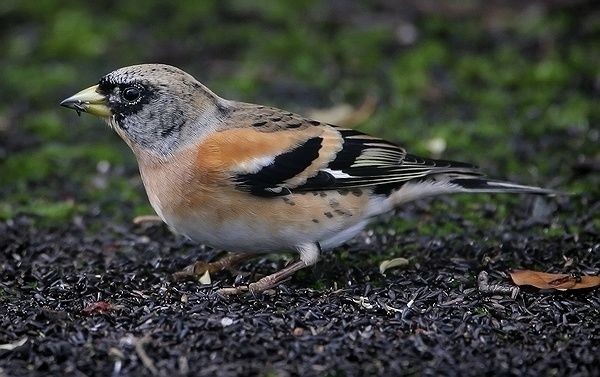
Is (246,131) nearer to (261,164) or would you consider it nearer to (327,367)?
(261,164)

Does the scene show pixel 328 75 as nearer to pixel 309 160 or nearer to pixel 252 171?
pixel 309 160

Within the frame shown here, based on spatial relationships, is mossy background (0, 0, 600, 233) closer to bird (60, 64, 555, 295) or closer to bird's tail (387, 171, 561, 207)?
bird's tail (387, 171, 561, 207)

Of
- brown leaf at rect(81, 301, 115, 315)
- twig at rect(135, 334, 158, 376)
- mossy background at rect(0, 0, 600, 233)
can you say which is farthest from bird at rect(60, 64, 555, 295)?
mossy background at rect(0, 0, 600, 233)

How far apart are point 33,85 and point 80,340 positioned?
437cm

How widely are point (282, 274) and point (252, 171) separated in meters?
0.49

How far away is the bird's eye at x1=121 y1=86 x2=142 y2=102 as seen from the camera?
4.44 meters

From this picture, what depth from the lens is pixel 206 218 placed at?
4.15m

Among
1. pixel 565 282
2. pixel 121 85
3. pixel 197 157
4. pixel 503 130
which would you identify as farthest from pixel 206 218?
pixel 503 130

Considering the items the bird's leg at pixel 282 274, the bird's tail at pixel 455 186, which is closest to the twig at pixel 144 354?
the bird's leg at pixel 282 274

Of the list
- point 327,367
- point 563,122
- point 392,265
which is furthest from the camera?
point 563,122

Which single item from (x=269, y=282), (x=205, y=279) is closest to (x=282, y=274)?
(x=269, y=282)

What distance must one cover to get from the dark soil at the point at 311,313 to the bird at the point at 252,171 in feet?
0.87

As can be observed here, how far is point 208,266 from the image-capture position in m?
4.52

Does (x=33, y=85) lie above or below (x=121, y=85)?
below
